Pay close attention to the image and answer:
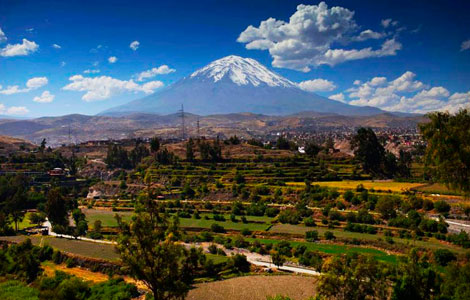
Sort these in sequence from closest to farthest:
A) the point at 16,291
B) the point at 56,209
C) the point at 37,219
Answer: the point at 16,291 < the point at 56,209 < the point at 37,219

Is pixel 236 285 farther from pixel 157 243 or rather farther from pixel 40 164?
pixel 40 164

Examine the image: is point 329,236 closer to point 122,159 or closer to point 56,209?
point 56,209

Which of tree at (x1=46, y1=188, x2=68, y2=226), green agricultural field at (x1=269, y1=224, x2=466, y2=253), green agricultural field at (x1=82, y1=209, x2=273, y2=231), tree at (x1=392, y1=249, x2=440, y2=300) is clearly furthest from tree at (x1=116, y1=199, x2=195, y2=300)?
tree at (x1=46, y1=188, x2=68, y2=226)

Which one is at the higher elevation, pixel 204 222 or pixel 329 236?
pixel 329 236

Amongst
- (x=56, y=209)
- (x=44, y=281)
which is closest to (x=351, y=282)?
(x=44, y=281)

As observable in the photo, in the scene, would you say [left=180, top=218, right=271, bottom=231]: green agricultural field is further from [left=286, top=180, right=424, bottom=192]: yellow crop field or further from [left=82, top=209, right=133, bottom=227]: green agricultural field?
[left=286, top=180, right=424, bottom=192]: yellow crop field
